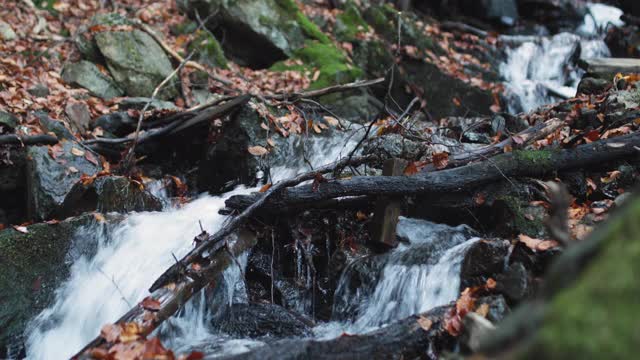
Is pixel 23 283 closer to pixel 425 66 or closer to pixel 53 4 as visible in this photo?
pixel 53 4

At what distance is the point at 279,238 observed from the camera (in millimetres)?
4730

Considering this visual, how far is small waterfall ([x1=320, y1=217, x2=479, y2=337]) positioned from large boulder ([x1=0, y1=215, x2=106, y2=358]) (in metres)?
2.61

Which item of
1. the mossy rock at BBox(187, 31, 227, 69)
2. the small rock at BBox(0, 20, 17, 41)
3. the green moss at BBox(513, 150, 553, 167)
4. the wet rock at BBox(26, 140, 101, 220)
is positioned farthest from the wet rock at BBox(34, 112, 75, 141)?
the green moss at BBox(513, 150, 553, 167)

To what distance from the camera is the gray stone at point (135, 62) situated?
7980 mm

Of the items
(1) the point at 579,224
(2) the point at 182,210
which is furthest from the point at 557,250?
(2) the point at 182,210

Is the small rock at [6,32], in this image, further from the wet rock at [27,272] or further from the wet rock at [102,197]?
the wet rock at [27,272]

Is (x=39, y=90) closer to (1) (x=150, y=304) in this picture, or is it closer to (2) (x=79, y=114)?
(2) (x=79, y=114)

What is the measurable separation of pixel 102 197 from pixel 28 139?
1.22 m

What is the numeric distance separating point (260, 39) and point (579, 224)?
792 cm

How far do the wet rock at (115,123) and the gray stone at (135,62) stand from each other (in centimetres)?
130

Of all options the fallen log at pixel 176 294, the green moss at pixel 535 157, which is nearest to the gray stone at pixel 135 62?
the fallen log at pixel 176 294

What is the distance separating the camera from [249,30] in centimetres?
1009

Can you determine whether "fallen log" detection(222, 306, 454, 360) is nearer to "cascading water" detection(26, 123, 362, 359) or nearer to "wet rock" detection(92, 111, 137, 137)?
"cascading water" detection(26, 123, 362, 359)

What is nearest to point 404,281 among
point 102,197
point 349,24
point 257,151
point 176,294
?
point 176,294
